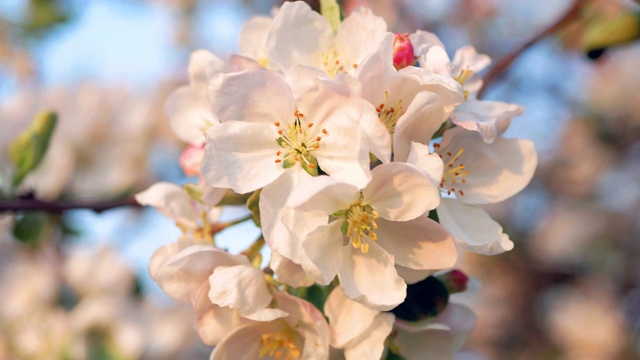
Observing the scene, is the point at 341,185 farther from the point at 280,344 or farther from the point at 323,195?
the point at 280,344

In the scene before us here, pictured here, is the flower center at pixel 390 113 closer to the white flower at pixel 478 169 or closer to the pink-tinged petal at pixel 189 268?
the white flower at pixel 478 169

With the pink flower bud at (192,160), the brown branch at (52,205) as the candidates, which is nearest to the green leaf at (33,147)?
the brown branch at (52,205)

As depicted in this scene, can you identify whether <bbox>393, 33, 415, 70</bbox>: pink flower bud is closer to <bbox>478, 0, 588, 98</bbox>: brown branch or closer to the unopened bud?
the unopened bud

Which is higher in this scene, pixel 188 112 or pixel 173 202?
pixel 188 112

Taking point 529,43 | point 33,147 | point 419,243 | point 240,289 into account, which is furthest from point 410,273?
point 33,147

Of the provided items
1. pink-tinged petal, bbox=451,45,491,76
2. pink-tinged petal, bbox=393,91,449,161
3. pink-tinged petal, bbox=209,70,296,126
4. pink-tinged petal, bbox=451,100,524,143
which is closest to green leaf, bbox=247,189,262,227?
pink-tinged petal, bbox=209,70,296,126
